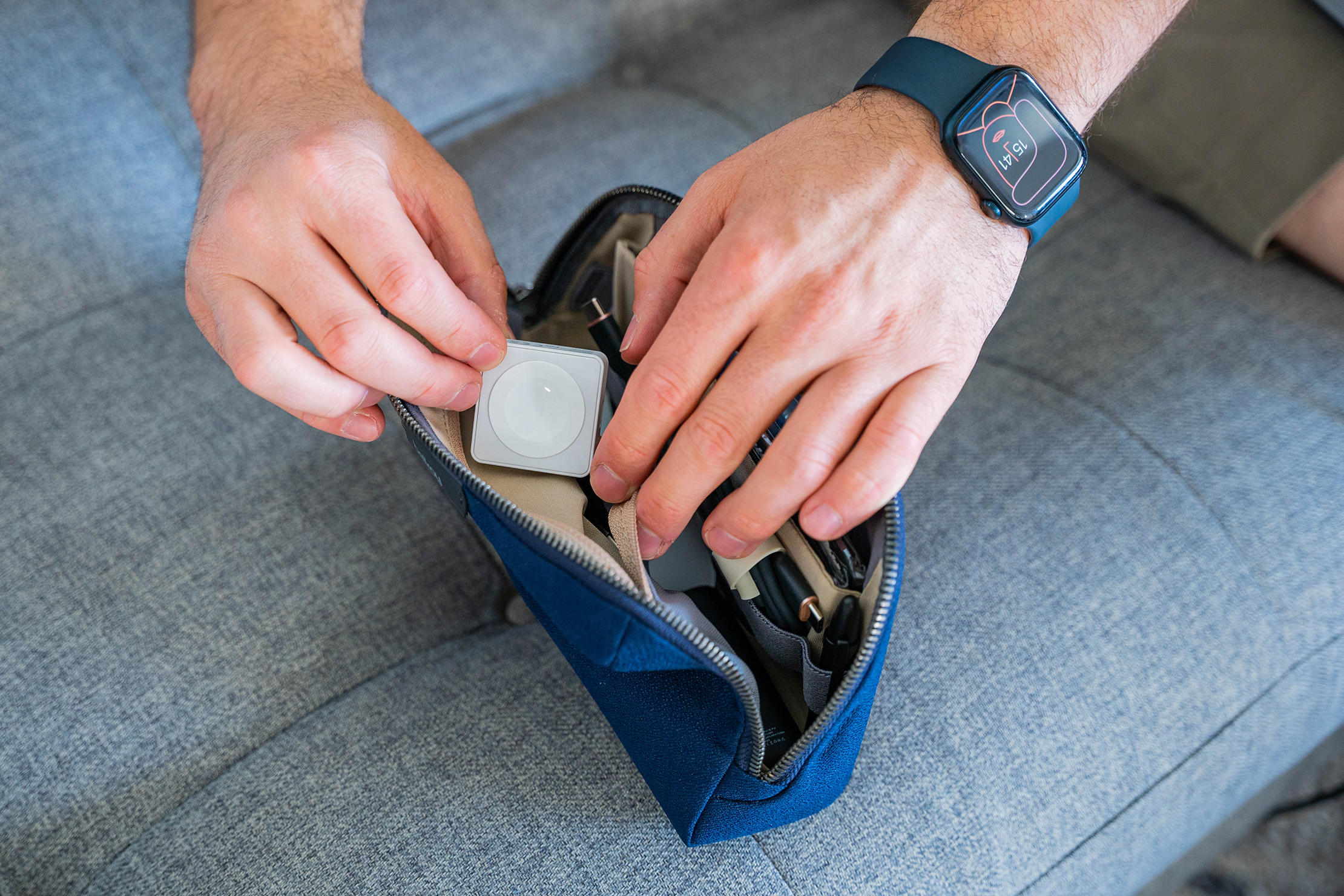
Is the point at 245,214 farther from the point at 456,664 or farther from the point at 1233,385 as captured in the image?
the point at 1233,385

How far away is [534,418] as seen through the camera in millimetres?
583

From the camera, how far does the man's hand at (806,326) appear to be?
52 cm

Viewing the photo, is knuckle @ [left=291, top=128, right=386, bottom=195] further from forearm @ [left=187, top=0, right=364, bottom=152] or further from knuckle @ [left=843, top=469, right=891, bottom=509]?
knuckle @ [left=843, top=469, right=891, bottom=509]

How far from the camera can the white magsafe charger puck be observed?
58cm

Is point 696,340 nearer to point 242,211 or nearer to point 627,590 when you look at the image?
point 627,590

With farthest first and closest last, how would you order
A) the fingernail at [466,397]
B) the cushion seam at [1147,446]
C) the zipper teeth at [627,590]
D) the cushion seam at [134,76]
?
the cushion seam at [134,76]
the cushion seam at [1147,446]
the fingernail at [466,397]
the zipper teeth at [627,590]

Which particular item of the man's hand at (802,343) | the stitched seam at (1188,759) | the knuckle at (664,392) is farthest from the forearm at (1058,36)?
the stitched seam at (1188,759)

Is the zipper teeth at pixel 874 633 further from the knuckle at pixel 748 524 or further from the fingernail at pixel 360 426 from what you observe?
the fingernail at pixel 360 426

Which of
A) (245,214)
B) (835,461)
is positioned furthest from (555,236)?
(835,461)

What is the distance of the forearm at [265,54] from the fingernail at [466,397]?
0.33m

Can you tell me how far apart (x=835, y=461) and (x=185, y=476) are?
0.69 m

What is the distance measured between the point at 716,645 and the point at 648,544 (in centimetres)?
10

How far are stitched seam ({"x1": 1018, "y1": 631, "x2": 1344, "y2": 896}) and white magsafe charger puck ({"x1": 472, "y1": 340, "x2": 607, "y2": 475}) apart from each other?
537mm

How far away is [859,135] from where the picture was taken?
1.91ft
